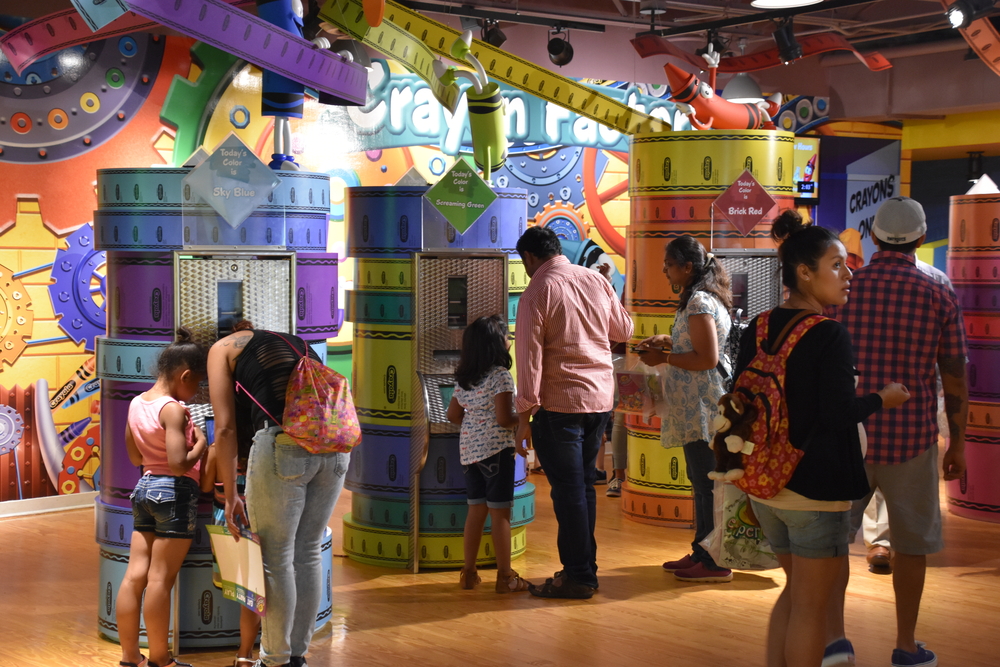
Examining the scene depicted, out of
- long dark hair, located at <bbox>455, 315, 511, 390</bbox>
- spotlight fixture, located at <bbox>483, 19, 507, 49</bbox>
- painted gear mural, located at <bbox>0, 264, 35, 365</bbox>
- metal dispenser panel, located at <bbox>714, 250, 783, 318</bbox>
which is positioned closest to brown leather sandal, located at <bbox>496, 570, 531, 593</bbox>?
long dark hair, located at <bbox>455, 315, 511, 390</bbox>

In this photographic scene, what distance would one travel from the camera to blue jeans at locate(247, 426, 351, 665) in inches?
139

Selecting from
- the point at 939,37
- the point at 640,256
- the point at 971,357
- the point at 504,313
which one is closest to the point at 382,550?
the point at 504,313

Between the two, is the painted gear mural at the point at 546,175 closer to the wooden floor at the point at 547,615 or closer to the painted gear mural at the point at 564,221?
the painted gear mural at the point at 564,221

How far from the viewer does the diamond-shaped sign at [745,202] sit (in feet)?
20.5

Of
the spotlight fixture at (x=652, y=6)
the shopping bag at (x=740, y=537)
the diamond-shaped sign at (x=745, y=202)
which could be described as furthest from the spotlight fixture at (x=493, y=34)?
the shopping bag at (x=740, y=537)

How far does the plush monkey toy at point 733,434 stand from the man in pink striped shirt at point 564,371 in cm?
166

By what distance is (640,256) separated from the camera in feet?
22.1

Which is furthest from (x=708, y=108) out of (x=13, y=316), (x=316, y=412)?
(x=13, y=316)

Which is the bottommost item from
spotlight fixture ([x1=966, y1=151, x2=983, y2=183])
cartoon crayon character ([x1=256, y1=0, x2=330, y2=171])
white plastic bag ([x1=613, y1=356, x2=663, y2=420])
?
white plastic bag ([x1=613, y1=356, x2=663, y2=420])

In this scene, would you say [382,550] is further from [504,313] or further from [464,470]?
[504,313]

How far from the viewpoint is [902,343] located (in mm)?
3967

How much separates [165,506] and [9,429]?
3434mm

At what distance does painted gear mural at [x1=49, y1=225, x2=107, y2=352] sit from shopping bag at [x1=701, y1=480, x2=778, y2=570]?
499 centimetres

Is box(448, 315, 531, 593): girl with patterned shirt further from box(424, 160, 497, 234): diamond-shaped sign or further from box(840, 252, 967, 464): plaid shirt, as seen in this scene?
box(840, 252, 967, 464): plaid shirt
